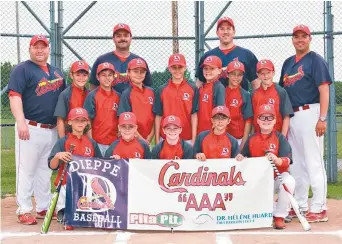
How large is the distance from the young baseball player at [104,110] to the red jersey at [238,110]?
1.39 meters

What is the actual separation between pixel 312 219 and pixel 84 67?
3.31 m

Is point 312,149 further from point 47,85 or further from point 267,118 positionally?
point 47,85

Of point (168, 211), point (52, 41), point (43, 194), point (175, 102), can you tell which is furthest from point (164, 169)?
point (52, 41)

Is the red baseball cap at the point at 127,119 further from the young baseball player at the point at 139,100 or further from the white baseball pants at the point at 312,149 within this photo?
the white baseball pants at the point at 312,149

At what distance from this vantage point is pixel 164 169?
18.3 ft

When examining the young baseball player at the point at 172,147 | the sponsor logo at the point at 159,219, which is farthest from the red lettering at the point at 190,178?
the sponsor logo at the point at 159,219

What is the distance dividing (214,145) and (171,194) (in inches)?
29.5

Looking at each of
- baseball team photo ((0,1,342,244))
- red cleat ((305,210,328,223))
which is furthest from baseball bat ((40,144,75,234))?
red cleat ((305,210,328,223))

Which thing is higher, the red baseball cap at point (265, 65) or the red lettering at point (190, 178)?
the red baseball cap at point (265, 65)

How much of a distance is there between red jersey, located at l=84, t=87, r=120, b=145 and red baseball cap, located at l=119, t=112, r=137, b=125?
0.37 meters

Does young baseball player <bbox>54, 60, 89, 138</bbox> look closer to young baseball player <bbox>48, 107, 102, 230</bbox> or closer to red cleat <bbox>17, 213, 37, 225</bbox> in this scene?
young baseball player <bbox>48, 107, 102, 230</bbox>

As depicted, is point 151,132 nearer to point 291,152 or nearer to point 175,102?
point 175,102

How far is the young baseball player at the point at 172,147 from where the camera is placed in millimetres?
5609

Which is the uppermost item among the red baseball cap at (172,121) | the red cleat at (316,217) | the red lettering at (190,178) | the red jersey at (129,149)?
the red baseball cap at (172,121)
